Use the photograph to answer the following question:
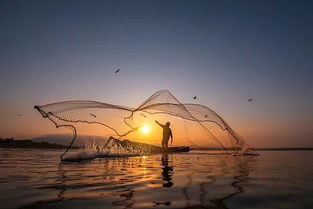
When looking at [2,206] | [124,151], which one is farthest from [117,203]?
[124,151]

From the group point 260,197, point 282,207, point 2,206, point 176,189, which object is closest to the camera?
point 2,206

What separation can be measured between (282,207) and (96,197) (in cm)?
386

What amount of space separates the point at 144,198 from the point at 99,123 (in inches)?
555

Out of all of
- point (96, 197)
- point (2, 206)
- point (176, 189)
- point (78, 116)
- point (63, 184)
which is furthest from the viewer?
point (78, 116)

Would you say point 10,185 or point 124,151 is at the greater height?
point 124,151

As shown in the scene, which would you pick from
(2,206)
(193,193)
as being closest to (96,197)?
(2,206)

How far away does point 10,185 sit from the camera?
8945 mm

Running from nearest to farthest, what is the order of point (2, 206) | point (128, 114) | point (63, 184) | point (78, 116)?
1. point (2, 206)
2. point (63, 184)
3. point (78, 116)
4. point (128, 114)

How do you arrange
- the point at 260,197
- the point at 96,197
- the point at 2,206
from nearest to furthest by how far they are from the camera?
the point at 2,206, the point at 96,197, the point at 260,197

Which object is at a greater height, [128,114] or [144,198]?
[128,114]

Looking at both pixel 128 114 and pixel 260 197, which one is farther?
pixel 128 114

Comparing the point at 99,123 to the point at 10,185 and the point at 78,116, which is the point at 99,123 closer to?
the point at 78,116

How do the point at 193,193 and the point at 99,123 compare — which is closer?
the point at 193,193

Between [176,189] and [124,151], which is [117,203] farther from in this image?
[124,151]
